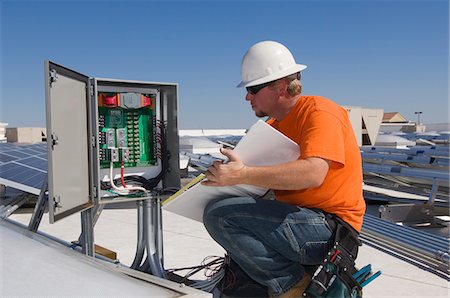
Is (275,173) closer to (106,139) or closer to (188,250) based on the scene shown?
(106,139)

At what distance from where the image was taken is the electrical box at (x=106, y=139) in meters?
2.16

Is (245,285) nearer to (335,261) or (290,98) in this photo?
(335,261)

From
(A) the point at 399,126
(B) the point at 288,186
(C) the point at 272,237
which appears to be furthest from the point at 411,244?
(A) the point at 399,126

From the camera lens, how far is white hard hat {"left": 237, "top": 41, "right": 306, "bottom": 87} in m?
2.26

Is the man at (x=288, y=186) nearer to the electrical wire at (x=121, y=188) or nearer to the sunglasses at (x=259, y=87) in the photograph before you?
the sunglasses at (x=259, y=87)

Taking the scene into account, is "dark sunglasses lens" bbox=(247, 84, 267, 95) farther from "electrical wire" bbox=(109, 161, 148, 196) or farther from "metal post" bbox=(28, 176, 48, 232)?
"metal post" bbox=(28, 176, 48, 232)

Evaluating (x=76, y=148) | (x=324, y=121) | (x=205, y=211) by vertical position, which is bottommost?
(x=205, y=211)

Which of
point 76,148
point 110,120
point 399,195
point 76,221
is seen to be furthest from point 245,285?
point 399,195

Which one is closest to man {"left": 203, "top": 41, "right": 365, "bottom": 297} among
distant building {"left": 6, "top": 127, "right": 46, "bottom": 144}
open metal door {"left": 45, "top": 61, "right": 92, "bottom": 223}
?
open metal door {"left": 45, "top": 61, "right": 92, "bottom": 223}

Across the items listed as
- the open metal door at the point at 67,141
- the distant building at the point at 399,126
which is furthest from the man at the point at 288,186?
the distant building at the point at 399,126

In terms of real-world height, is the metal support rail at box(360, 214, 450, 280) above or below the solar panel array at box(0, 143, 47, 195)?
below

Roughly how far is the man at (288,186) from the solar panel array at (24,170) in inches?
64.5

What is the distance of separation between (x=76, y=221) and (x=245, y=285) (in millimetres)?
3701

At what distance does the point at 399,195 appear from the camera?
7492 millimetres
